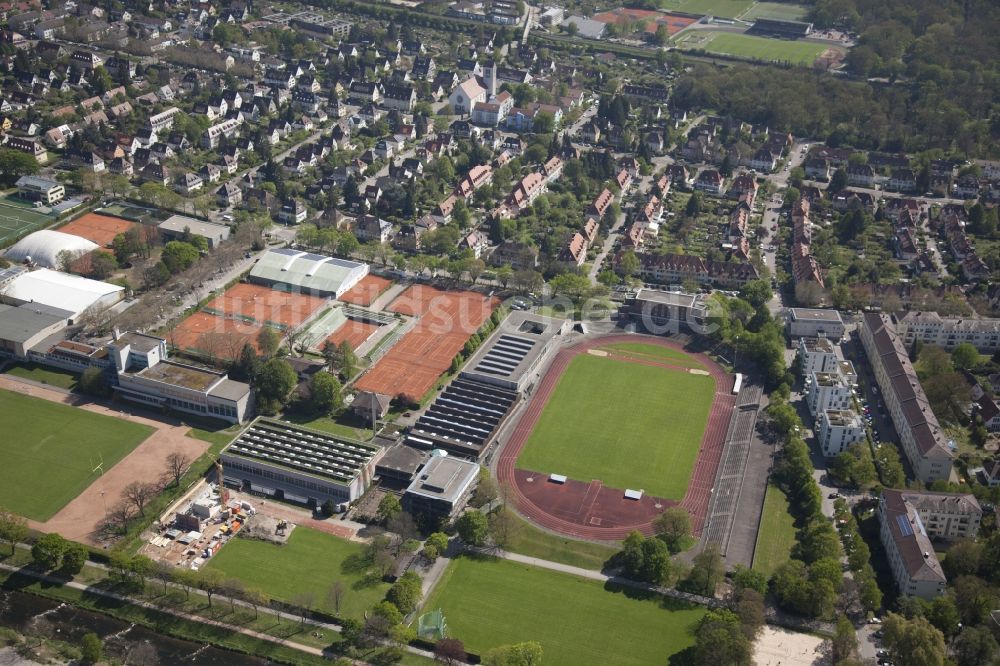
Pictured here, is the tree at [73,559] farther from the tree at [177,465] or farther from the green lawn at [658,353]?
the green lawn at [658,353]

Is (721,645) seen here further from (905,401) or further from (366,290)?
(366,290)

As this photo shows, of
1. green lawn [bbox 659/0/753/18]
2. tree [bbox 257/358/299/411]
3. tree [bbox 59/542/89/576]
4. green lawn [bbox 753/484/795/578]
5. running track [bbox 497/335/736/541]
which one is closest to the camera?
tree [bbox 59/542/89/576]

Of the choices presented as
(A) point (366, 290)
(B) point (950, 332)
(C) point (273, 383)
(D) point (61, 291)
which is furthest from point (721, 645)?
(D) point (61, 291)

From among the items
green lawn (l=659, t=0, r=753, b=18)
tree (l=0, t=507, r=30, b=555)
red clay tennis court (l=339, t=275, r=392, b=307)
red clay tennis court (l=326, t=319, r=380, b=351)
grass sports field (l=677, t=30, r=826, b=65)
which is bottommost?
tree (l=0, t=507, r=30, b=555)

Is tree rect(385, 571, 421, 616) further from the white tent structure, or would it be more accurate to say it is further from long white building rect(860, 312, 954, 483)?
the white tent structure

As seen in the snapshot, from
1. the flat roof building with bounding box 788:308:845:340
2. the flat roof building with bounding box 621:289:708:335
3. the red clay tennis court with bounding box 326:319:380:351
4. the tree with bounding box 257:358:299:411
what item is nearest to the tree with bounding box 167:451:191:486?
the tree with bounding box 257:358:299:411

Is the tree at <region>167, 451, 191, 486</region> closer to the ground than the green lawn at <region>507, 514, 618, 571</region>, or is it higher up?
closer to the ground

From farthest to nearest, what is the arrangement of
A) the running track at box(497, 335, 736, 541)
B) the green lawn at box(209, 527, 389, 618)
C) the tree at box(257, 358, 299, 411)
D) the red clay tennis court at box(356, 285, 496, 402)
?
the red clay tennis court at box(356, 285, 496, 402), the tree at box(257, 358, 299, 411), the running track at box(497, 335, 736, 541), the green lawn at box(209, 527, 389, 618)

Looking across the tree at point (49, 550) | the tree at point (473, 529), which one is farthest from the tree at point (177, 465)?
the tree at point (473, 529)
